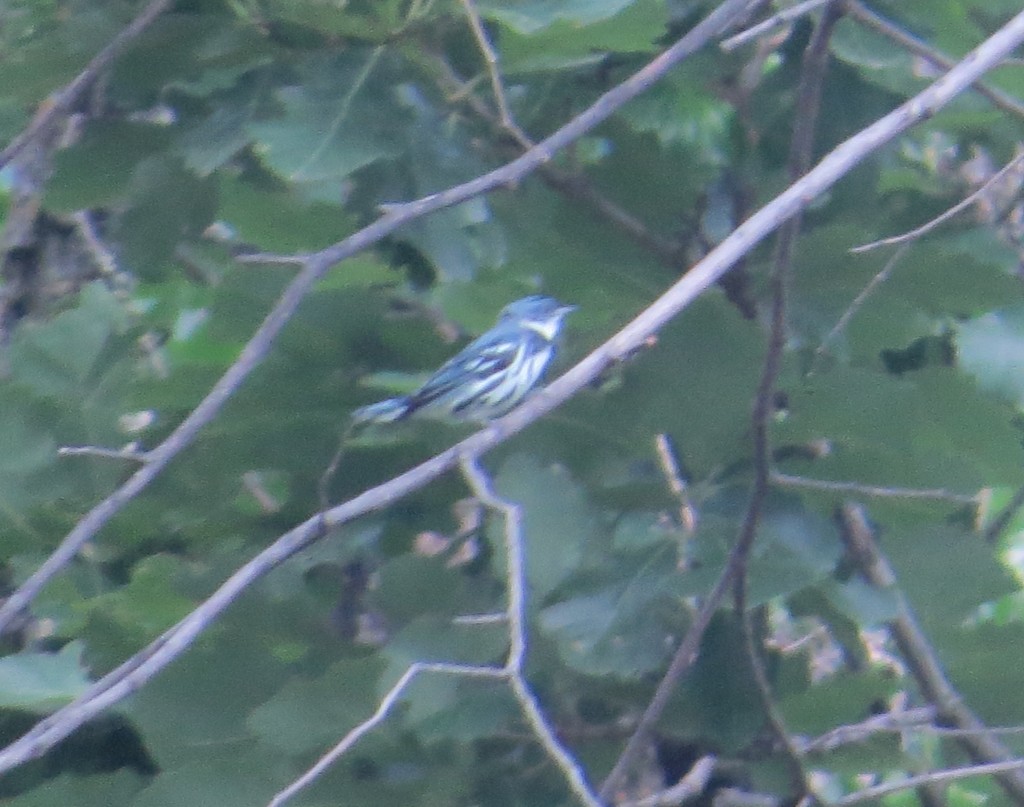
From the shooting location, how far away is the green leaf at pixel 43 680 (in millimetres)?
1951

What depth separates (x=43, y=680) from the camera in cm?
198

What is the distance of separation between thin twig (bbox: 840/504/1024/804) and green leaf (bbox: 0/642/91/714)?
1.14 m

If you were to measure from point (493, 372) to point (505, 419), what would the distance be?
5.07 feet

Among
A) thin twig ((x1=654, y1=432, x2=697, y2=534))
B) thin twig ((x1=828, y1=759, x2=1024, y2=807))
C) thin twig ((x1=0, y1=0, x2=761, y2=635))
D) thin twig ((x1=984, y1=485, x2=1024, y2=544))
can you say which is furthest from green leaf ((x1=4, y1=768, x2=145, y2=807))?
thin twig ((x1=984, y1=485, x2=1024, y2=544))

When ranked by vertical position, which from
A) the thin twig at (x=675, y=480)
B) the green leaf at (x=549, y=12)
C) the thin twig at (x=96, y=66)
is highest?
the thin twig at (x=96, y=66)

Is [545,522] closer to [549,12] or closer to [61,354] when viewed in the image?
[549,12]

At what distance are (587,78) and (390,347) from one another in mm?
559

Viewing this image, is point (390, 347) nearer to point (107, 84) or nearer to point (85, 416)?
point (85, 416)

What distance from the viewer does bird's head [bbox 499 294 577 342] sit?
8.05ft

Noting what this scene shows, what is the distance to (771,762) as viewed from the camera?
2.05 m

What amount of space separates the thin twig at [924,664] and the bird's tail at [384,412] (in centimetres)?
68

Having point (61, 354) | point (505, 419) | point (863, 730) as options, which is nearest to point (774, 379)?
point (505, 419)

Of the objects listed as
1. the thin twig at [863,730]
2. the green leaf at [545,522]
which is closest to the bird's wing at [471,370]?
the green leaf at [545,522]

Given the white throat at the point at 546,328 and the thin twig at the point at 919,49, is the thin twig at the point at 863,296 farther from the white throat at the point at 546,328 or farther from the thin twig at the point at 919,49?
the white throat at the point at 546,328
